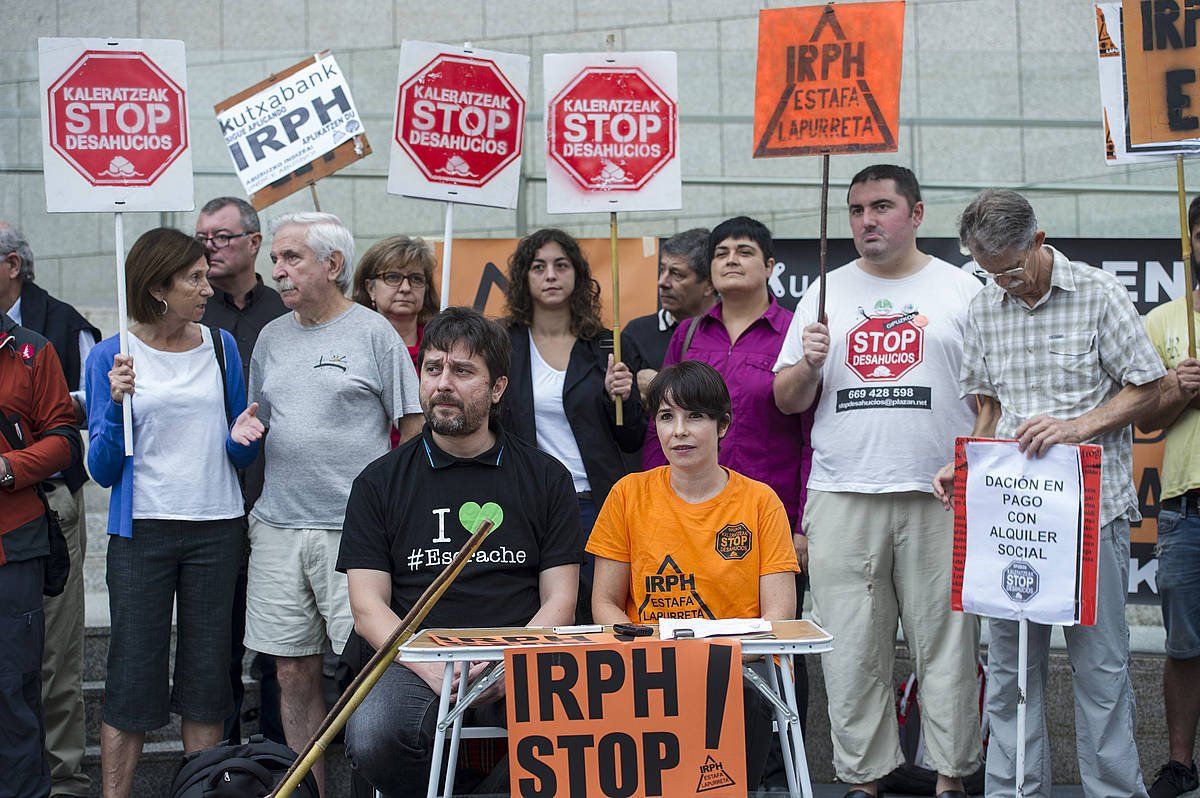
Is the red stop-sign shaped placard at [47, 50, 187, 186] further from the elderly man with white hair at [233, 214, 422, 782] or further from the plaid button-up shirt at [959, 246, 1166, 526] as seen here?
the plaid button-up shirt at [959, 246, 1166, 526]

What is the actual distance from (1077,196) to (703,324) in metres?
2.73

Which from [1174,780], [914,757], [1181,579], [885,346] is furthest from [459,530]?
[1174,780]

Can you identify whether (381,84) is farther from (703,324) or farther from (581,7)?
(703,324)

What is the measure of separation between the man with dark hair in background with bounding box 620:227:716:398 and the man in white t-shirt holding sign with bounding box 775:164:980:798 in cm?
85

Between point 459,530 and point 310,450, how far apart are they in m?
0.96

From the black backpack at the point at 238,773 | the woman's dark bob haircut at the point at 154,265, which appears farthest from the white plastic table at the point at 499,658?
the woman's dark bob haircut at the point at 154,265

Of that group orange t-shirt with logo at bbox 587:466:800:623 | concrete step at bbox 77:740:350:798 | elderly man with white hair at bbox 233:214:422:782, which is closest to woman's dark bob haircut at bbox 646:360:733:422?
orange t-shirt with logo at bbox 587:466:800:623

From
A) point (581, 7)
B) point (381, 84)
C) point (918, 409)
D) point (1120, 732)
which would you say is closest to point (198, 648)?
point (918, 409)

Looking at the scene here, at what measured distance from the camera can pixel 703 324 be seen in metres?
5.16

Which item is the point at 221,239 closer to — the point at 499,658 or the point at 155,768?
the point at 155,768

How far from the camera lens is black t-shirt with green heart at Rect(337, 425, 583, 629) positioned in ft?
12.9

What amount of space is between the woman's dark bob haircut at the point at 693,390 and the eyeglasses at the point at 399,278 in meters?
1.58

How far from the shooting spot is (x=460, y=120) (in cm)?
538

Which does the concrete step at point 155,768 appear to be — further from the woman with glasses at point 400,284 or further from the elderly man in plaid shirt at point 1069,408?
the elderly man in plaid shirt at point 1069,408
